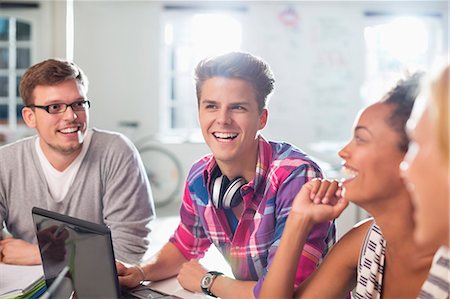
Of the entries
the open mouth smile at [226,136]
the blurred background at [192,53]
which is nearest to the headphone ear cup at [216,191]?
the open mouth smile at [226,136]

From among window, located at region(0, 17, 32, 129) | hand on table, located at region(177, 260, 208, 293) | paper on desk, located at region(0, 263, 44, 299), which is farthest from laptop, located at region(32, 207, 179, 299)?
window, located at region(0, 17, 32, 129)

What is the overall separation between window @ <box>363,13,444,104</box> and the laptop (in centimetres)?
597

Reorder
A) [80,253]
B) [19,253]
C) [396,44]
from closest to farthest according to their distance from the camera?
[80,253] < [19,253] < [396,44]

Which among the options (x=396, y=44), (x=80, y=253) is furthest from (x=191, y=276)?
(x=396, y=44)

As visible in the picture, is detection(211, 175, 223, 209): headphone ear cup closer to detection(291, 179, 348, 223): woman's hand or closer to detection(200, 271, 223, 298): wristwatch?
detection(200, 271, 223, 298): wristwatch

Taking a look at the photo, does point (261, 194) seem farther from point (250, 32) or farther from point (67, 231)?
point (250, 32)

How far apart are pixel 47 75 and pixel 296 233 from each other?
1125 millimetres

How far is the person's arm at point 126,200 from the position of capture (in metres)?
1.85

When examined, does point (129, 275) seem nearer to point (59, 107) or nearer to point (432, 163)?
point (59, 107)

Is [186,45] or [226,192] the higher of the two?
[186,45]

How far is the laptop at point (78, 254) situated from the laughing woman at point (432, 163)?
0.66m

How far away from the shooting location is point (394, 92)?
3.62ft

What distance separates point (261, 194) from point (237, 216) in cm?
11

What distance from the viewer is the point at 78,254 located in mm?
1186
